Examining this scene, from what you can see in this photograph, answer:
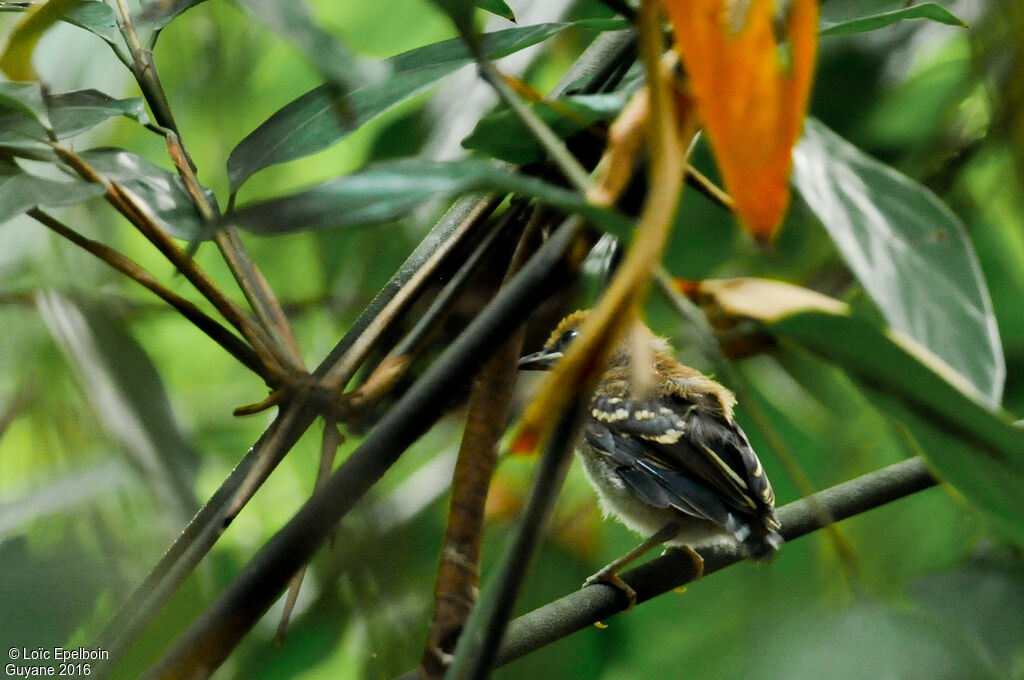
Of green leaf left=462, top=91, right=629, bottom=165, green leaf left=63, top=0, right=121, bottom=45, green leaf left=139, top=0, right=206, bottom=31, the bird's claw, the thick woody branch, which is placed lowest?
the bird's claw

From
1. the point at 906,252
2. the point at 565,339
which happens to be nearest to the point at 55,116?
the point at 906,252

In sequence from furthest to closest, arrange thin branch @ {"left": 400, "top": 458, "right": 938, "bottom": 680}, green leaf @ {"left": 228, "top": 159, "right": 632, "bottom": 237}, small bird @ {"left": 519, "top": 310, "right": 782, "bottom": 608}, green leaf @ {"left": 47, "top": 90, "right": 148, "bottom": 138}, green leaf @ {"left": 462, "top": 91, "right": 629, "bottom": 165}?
small bird @ {"left": 519, "top": 310, "right": 782, "bottom": 608} < thin branch @ {"left": 400, "top": 458, "right": 938, "bottom": 680} < green leaf @ {"left": 47, "top": 90, "right": 148, "bottom": 138} < green leaf @ {"left": 462, "top": 91, "right": 629, "bottom": 165} < green leaf @ {"left": 228, "top": 159, "right": 632, "bottom": 237}

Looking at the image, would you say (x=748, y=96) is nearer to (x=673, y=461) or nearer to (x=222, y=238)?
(x=222, y=238)

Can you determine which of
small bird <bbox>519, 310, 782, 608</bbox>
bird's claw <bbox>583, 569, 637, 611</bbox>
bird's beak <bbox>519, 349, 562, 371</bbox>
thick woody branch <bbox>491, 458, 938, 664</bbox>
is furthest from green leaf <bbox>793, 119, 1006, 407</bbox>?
bird's beak <bbox>519, 349, 562, 371</bbox>

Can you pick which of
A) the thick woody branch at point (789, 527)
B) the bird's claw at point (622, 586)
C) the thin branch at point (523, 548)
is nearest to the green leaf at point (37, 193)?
the thin branch at point (523, 548)

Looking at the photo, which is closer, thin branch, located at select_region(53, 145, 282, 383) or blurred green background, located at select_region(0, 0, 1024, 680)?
thin branch, located at select_region(53, 145, 282, 383)

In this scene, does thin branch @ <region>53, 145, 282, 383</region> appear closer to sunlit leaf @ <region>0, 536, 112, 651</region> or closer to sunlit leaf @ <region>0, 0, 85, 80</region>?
sunlit leaf @ <region>0, 0, 85, 80</region>
